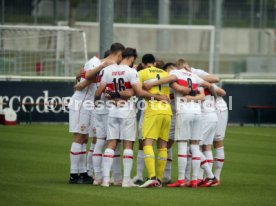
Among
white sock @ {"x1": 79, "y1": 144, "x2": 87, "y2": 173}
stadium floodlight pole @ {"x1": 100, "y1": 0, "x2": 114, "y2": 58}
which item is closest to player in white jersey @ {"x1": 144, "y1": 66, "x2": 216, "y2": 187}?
white sock @ {"x1": 79, "y1": 144, "x2": 87, "y2": 173}

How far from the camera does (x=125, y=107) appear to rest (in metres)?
16.2

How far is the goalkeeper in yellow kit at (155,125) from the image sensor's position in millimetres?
16062

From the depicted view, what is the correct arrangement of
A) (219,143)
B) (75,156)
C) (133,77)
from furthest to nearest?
(219,143), (75,156), (133,77)

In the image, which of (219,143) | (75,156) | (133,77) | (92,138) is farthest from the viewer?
(219,143)

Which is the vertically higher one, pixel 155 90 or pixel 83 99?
pixel 155 90

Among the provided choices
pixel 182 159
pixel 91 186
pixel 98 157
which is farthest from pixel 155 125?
pixel 91 186

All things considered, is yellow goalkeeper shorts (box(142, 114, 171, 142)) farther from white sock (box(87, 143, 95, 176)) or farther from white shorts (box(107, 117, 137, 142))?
white sock (box(87, 143, 95, 176))

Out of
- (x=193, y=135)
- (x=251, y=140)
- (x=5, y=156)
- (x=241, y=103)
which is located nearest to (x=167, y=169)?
(x=193, y=135)

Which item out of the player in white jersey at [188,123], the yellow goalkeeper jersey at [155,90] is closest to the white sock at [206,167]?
the player in white jersey at [188,123]

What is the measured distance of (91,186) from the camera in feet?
53.1

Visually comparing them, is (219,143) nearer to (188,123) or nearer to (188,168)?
(188,168)

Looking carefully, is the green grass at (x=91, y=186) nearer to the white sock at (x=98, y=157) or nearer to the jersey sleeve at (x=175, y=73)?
the white sock at (x=98, y=157)

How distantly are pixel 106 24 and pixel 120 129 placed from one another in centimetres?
583

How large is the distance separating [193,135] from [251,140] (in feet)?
35.2
